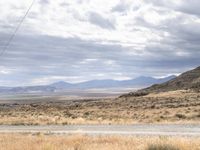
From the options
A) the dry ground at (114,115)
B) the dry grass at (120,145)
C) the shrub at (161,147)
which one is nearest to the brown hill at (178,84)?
the dry ground at (114,115)

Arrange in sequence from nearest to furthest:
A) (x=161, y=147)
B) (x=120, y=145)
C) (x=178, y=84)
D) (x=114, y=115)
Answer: (x=161, y=147) → (x=120, y=145) → (x=114, y=115) → (x=178, y=84)

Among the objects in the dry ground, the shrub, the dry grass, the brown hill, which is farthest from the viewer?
the brown hill

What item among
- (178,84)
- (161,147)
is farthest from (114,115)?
(178,84)

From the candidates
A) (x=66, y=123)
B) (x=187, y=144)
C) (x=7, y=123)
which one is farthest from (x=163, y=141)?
(x=7, y=123)

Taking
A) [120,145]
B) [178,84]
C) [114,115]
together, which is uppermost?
[178,84]

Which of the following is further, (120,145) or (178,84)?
(178,84)

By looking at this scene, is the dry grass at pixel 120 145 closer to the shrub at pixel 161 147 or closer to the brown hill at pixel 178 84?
the shrub at pixel 161 147

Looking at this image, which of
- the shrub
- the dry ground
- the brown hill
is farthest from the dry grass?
the brown hill

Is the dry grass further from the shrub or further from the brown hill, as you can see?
the brown hill

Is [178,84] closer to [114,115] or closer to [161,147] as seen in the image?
[114,115]

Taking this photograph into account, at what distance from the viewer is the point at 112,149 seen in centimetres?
1639

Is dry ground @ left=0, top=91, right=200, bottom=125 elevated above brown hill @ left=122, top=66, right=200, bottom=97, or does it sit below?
below

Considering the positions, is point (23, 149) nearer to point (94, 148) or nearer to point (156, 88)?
point (94, 148)

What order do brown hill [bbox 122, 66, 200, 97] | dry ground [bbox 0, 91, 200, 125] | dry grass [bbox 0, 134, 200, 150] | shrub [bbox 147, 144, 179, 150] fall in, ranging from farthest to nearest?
brown hill [bbox 122, 66, 200, 97] < dry ground [bbox 0, 91, 200, 125] < dry grass [bbox 0, 134, 200, 150] < shrub [bbox 147, 144, 179, 150]
